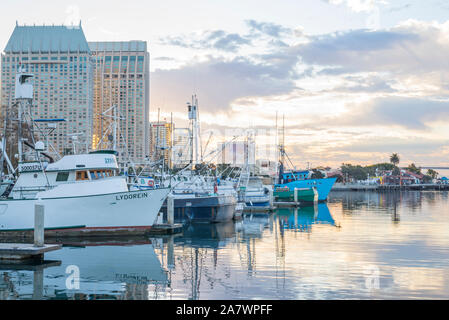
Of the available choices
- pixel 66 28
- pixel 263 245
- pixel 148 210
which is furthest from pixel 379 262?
pixel 66 28

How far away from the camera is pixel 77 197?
29.7 m

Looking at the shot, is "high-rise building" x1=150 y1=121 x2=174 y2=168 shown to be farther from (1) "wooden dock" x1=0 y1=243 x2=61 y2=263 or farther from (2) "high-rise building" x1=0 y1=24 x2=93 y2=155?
(2) "high-rise building" x1=0 y1=24 x2=93 y2=155

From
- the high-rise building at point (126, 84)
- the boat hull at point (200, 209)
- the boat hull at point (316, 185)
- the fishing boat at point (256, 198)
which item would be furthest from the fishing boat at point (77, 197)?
the high-rise building at point (126, 84)

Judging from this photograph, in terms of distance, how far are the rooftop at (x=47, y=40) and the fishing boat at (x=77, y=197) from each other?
141 metres

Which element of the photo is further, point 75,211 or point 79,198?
point 75,211

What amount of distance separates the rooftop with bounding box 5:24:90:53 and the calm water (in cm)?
14683

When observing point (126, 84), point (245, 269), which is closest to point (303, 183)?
point (245, 269)

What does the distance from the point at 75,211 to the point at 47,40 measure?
150339 mm

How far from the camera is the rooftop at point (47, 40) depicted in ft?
539

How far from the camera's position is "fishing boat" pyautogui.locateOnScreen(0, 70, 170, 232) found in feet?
97.9

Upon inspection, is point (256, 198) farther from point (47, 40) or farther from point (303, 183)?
point (47, 40)

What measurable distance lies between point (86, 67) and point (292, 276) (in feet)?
505

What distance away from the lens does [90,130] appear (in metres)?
141

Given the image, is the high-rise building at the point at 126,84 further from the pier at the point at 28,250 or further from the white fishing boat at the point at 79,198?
the pier at the point at 28,250
